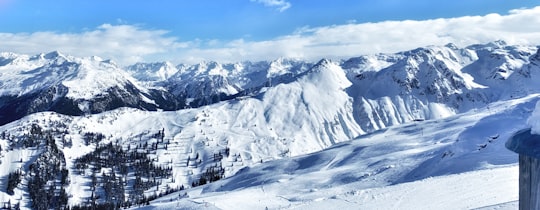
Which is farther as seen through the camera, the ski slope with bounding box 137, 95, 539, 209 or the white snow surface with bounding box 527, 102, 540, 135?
the ski slope with bounding box 137, 95, 539, 209

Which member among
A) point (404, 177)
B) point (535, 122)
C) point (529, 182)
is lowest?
point (404, 177)

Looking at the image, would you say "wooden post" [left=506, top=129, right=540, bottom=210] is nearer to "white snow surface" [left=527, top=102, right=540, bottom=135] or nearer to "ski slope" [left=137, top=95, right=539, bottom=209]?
"white snow surface" [left=527, top=102, right=540, bottom=135]

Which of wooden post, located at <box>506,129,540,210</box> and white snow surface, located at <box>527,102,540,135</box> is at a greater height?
white snow surface, located at <box>527,102,540,135</box>

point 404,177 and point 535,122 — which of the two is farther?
point 404,177

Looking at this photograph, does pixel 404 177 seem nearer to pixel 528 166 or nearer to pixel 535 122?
pixel 528 166

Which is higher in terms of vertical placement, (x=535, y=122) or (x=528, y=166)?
(x=535, y=122)

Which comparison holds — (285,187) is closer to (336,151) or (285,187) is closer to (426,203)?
(426,203)

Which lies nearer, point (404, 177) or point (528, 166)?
point (528, 166)

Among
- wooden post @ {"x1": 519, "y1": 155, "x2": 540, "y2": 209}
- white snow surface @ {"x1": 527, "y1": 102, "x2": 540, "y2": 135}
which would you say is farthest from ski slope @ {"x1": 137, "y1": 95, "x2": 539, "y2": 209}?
white snow surface @ {"x1": 527, "y1": 102, "x2": 540, "y2": 135}

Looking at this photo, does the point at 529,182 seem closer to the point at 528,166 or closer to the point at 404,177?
the point at 528,166

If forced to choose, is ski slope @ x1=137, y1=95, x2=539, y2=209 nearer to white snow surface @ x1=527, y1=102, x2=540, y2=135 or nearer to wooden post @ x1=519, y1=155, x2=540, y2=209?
wooden post @ x1=519, y1=155, x2=540, y2=209

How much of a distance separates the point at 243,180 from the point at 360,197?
47.3 meters

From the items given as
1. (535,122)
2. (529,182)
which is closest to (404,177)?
(529,182)

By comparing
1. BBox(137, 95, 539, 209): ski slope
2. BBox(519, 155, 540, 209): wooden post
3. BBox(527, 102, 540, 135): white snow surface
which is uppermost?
BBox(527, 102, 540, 135): white snow surface
